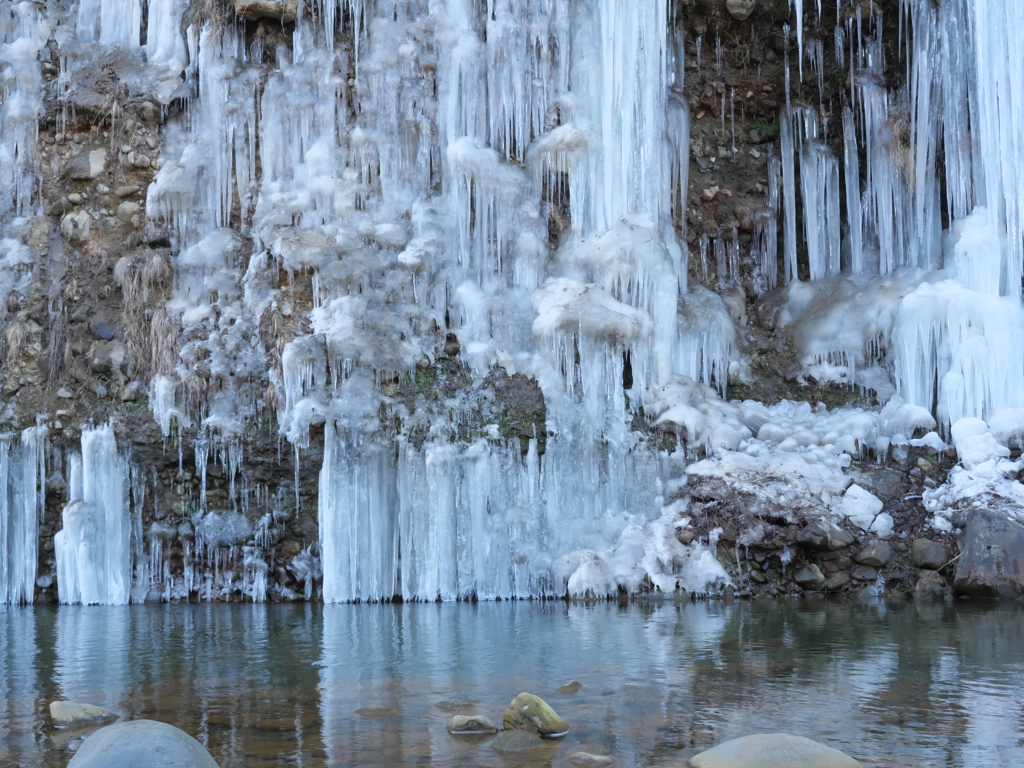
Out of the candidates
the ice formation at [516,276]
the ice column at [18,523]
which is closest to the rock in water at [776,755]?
the ice formation at [516,276]

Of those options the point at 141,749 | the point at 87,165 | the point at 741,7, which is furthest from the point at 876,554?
the point at 87,165

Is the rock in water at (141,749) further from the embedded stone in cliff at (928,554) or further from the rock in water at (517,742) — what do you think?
the embedded stone in cliff at (928,554)

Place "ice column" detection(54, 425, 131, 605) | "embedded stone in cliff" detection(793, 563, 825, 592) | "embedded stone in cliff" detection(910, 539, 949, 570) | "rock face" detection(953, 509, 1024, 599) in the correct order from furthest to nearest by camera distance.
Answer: "ice column" detection(54, 425, 131, 605) < "embedded stone in cliff" detection(793, 563, 825, 592) < "embedded stone in cliff" detection(910, 539, 949, 570) < "rock face" detection(953, 509, 1024, 599)

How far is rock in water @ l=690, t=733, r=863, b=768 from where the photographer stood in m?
3.65

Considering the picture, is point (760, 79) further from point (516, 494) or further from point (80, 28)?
point (80, 28)

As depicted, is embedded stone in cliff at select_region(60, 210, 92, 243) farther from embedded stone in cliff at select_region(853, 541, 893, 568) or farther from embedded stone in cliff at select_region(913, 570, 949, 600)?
embedded stone in cliff at select_region(913, 570, 949, 600)

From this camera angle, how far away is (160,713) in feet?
16.6

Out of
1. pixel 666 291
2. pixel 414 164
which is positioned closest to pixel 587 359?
pixel 666 291

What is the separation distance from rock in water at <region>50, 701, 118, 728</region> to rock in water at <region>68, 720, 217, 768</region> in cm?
121

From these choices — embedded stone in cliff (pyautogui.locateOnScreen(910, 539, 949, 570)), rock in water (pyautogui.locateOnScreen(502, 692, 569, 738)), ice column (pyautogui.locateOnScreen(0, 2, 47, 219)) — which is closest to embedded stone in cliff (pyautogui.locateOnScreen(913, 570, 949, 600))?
embedded stone in cliff (pyautogui.locateOnScreen(910, 539, 949, 570))

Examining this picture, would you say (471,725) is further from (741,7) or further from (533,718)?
(741,7)

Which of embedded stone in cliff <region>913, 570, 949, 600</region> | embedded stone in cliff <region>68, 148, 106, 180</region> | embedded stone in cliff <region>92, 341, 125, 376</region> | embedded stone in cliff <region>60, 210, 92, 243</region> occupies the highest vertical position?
embedded stone in cliff <region>68, 148, 106, 180</region>

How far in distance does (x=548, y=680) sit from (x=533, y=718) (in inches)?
55.1

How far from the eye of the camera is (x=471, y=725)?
15.0ft
